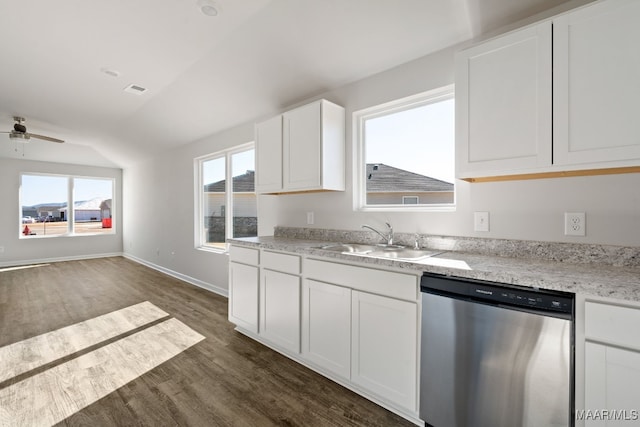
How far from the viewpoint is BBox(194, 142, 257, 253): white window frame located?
4472 mm

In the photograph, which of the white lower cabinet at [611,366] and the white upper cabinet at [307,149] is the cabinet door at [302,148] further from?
the white lower cabinet at [611,366]

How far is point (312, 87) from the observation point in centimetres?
299

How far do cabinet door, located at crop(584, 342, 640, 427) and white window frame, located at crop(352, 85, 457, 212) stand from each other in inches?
46.5

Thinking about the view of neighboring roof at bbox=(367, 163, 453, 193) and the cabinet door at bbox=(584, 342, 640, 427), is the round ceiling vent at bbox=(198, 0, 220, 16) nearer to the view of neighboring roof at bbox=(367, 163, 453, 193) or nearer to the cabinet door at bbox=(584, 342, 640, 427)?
the view of neighboring roof at bbox=(367, 163, 453, 193)

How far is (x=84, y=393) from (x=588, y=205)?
11.0 feet

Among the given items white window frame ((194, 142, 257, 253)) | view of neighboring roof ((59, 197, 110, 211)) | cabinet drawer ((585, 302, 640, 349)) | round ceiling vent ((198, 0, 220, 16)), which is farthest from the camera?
view of neighboring roof ((59, 197, 110, 211))

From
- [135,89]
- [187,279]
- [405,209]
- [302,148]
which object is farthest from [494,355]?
[187,279]

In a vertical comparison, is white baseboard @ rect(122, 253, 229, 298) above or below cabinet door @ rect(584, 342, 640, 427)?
below

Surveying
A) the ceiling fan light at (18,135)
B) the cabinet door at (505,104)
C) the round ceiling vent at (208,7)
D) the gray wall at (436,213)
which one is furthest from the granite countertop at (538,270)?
the ceiling fan light at (18,135)

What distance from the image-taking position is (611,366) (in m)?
1.16

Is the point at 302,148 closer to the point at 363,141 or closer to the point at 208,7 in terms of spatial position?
the point at 363,141

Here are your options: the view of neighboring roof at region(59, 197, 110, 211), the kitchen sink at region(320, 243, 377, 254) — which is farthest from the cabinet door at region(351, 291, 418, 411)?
the view of neighboring roof at region(59, 197, 110, 211)

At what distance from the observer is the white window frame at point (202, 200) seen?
4472 mm

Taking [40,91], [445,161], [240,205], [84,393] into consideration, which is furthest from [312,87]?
[40,91]
